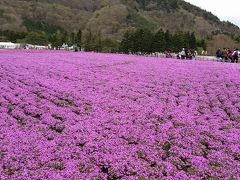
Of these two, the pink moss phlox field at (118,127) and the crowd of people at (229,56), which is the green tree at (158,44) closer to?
the crowd of people at (229,56)

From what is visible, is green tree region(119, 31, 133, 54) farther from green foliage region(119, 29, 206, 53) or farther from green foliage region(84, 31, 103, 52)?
green foliage region(84, 31, 103, 52)

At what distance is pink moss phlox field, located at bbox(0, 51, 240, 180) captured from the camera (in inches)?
460

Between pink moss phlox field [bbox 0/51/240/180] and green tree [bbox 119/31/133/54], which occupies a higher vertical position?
green tree [bbox 119/31/133/54]

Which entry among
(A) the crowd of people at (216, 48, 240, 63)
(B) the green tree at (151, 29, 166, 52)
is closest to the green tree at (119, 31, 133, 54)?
(B) the green tree at (151, 29, 166, 52)

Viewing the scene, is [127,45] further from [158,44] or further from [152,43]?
[158,44]

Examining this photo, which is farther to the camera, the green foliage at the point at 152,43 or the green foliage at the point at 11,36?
the green foliage at the point at 11,36

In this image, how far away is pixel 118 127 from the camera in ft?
49.1

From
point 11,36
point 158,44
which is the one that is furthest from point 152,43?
point 11,36

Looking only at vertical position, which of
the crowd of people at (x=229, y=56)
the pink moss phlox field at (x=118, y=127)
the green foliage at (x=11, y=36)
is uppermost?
the green foliage at (x=11, y=36)

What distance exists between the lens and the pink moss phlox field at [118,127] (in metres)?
11.7

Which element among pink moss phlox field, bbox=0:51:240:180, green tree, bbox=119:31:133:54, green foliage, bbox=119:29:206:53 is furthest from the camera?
green tree, bbox=119:31:133:54

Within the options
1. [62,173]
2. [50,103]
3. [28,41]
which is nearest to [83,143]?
[62,173]

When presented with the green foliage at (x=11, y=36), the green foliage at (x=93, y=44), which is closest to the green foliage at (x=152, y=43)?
the green foliage at (x=93, y=44)

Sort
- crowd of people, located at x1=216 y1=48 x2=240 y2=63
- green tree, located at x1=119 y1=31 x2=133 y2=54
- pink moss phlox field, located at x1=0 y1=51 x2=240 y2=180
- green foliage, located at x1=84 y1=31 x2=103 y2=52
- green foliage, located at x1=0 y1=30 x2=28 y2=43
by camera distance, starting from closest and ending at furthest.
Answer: pink moss phlox field, located at x1=0 y1=51 x2=240 y2=180 < crowd of people, located at x1=216 y1=48 x2=240 y2=63 < green tree, located at x1=119 y1=31 x2=133 y2=54 < green foliage, located at x1=84 y1=31 x2=103 y2=52 < green foliage, located at x1=0 y1=30 x2=28 y2=43
